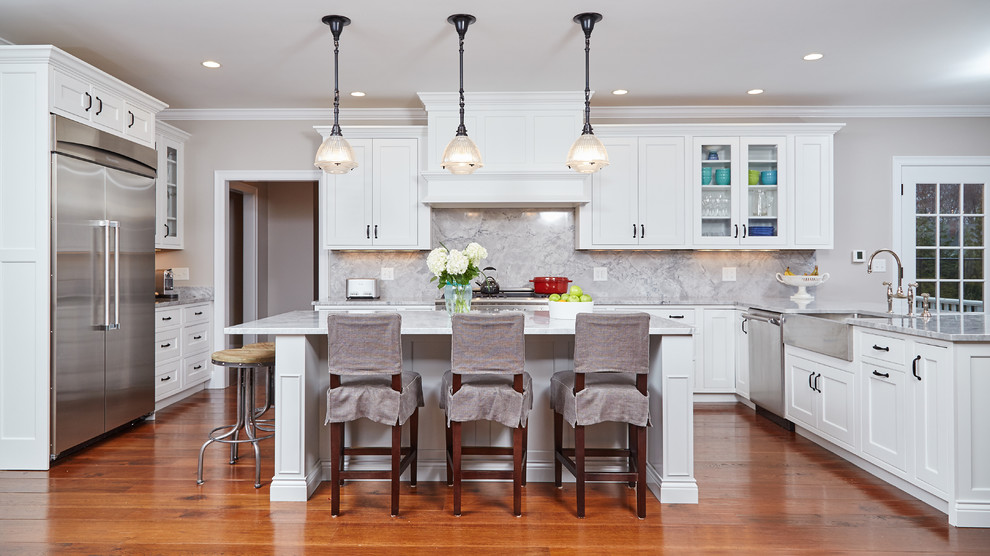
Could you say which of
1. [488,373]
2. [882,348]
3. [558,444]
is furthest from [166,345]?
[882,348]

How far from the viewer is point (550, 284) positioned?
16.0 feet

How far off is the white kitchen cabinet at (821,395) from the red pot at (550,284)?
1.79 m

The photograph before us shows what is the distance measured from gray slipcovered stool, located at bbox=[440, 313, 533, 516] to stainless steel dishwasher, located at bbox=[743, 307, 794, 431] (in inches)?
94.8

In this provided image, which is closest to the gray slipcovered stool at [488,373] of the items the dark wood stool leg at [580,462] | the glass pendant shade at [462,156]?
the dark wood stool leg at [580,462]

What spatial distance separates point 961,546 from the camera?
2332 mm

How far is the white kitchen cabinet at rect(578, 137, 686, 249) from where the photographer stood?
4.96 m

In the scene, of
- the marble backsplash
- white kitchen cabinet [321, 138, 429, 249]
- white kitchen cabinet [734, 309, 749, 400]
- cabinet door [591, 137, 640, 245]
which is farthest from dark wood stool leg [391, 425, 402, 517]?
white kitchen cabinet [734, 309, 749, 400]

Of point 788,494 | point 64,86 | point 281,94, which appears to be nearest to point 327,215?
point 281,94

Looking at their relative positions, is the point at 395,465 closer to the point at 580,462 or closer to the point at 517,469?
the point at 517,469

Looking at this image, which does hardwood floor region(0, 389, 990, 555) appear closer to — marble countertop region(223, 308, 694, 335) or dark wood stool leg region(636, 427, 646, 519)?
dark wood stool leg region(636, 427, 646, 519)

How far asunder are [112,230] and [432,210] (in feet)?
8.24

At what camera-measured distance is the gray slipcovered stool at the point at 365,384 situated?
2570 mm

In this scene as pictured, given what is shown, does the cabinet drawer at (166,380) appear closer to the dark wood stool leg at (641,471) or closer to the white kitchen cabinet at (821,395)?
the dark wood stool leg at (641,471)

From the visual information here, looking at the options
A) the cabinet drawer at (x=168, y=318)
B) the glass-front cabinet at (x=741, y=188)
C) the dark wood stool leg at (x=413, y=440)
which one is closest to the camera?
the dark wood stool leg at (x=413, y=440)
